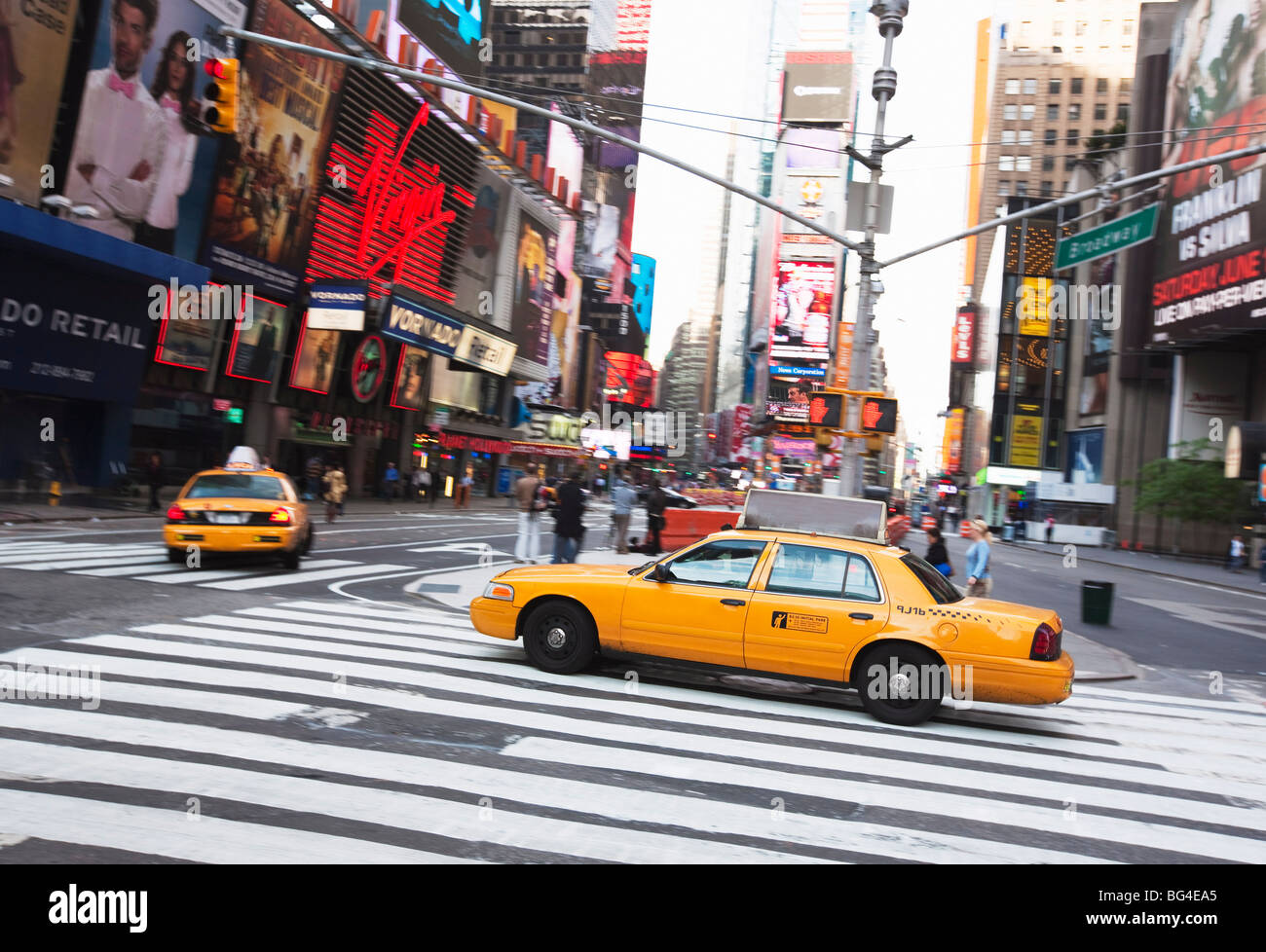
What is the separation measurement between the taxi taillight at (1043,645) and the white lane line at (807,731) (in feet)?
2.36

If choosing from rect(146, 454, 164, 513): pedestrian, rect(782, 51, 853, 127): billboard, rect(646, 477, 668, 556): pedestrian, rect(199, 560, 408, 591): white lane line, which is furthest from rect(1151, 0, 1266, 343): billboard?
rect(782, 51, 853, 127): billboard

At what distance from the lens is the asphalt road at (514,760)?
4605 millimetres

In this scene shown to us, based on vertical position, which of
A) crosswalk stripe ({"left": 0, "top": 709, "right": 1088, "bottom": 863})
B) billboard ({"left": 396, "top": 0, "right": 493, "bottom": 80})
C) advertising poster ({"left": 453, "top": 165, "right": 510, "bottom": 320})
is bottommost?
crosswalk stripe ({"left": 0, "top": 709, "right": 1088, "bottom": 863})

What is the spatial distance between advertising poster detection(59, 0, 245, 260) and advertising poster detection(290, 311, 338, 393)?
755 centimetres

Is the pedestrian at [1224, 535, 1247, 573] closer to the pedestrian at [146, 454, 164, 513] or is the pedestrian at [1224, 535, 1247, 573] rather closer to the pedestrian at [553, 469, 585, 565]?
the pedestrian at [553, 469, 585, 565]

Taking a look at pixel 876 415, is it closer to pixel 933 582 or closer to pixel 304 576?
pixel 933 582

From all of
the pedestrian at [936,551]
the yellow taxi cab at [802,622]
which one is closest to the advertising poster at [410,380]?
the pedestrian at [936,551]

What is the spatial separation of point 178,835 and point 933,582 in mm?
6199

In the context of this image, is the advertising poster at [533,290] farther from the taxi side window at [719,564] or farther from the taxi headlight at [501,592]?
the taxi side window at [719,564]

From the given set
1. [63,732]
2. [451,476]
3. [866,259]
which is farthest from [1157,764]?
[451,476]

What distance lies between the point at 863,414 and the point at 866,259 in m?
2.30

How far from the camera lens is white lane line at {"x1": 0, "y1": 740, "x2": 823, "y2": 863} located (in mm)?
4562

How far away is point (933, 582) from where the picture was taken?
27.5 feet
